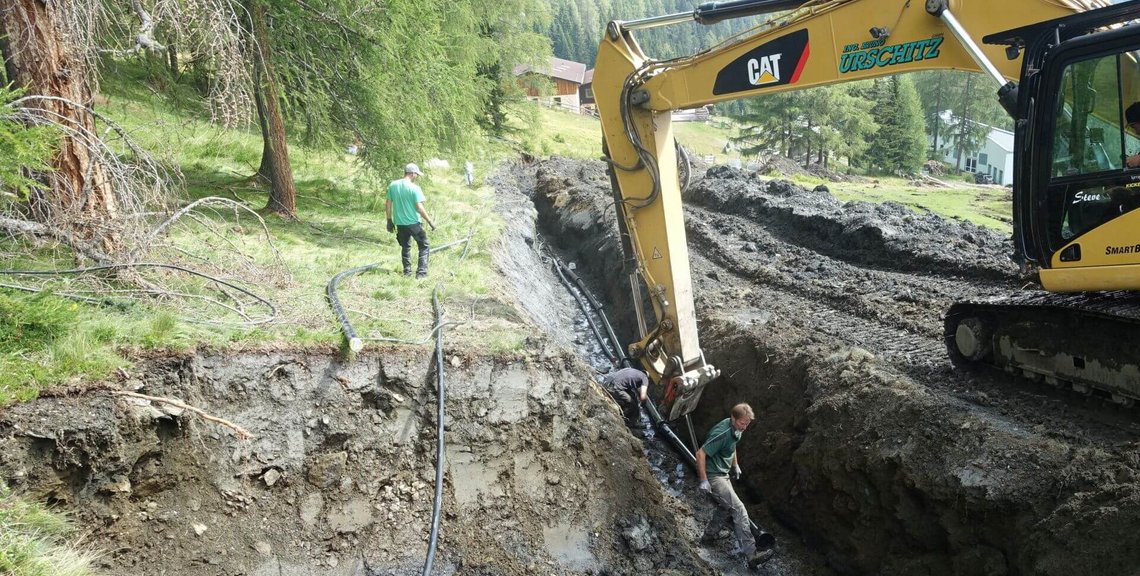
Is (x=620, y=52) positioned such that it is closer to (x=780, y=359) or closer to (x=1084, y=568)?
(x=780, y=359)

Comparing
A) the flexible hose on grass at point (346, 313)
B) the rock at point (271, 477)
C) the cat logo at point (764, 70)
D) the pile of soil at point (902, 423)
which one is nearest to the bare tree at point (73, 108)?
the flexible hose on grass at point (346, 313)

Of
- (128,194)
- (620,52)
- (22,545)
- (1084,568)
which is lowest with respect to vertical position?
(1084,568)

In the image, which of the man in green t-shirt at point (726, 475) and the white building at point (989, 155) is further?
the white building at point (989, 155)

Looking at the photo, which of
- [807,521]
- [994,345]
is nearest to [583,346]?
[807,521]

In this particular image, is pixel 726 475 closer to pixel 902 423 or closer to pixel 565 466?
pixel 565 466

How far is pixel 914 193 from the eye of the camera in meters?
22.6

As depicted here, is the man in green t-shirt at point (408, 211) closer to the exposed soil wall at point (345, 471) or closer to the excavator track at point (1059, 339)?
the exposed soil wall at point (345, 471)

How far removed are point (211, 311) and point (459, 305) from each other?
2.53 m

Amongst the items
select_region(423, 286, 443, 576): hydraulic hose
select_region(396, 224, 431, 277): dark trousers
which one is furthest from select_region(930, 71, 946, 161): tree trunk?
select_region(423, 286, 443, 576): hydraulic hose

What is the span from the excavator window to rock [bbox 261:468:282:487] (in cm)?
618

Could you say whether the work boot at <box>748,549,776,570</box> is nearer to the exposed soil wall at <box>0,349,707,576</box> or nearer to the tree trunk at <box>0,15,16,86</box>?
the exposed soil wall at <box>0,349,707,576</box>

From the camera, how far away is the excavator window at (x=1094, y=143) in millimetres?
5156

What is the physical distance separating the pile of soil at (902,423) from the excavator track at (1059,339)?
0.19 meters

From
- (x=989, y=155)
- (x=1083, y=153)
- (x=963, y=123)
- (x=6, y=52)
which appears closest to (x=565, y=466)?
(x=1083, y=153)
